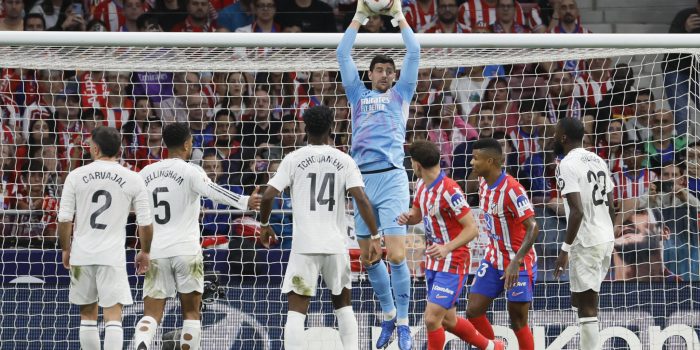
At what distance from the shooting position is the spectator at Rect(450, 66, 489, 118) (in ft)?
44.5

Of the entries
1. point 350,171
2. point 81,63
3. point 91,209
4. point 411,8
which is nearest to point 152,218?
point 91,209

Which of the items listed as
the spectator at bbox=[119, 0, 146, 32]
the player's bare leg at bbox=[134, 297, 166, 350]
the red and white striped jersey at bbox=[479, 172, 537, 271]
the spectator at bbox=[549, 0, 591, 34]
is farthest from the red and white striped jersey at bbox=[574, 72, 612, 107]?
the spectator at bbox=[119, 0, 146, 32]

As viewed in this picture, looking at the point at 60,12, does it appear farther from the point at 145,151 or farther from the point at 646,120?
the point at 646,120

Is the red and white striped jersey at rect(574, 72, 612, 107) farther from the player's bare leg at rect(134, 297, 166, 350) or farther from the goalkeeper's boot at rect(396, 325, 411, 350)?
the player's bare leg at rect(134, 297, 166, 350)

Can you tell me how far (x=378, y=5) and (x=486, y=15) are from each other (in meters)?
6.60

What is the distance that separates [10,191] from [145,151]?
1539mm

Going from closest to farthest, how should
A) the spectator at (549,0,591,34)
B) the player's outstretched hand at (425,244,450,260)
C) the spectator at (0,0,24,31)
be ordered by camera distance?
the player's outstretched hand at (425,244,450,260), the spectator at (0,0,24,31), the spectator at (549,0,591,34)

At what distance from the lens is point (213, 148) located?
12750 mm

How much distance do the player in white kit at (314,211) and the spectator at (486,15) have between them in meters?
7.46

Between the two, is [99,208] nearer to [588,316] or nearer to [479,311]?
[479,311]

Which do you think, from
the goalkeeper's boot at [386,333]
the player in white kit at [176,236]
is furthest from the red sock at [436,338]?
the player in white kit at [176,236]

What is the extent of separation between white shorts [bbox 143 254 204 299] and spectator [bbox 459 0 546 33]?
764 cm

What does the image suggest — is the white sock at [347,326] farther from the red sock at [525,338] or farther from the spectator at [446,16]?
the spectator at [446,16]

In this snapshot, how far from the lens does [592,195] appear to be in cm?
1020
